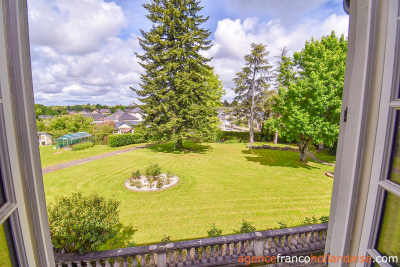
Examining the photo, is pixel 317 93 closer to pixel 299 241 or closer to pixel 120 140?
pixel 299 241

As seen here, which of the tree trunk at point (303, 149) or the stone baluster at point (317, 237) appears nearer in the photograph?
the stone baluster at point (317, 237)

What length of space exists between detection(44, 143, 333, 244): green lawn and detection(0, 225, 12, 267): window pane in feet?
14.1

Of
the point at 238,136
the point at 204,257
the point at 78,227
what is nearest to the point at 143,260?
the point at 204,257

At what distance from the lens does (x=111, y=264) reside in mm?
3289

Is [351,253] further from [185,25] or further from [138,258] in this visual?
[185,25]

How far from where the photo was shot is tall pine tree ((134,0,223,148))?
579 inches

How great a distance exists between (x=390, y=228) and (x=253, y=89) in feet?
71.3

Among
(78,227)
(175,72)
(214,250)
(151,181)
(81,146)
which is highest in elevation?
(175,72)

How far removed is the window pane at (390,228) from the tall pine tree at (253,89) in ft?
69.4

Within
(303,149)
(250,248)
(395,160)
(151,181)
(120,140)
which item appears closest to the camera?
(395,160)

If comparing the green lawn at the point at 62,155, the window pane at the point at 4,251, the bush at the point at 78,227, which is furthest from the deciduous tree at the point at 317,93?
the green lawn at the point at 62,155

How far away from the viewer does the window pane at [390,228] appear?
3.32ft

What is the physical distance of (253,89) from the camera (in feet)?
69.4

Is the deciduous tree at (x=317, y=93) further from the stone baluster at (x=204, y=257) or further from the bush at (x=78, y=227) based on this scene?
the bush at (x=78, y=227)
